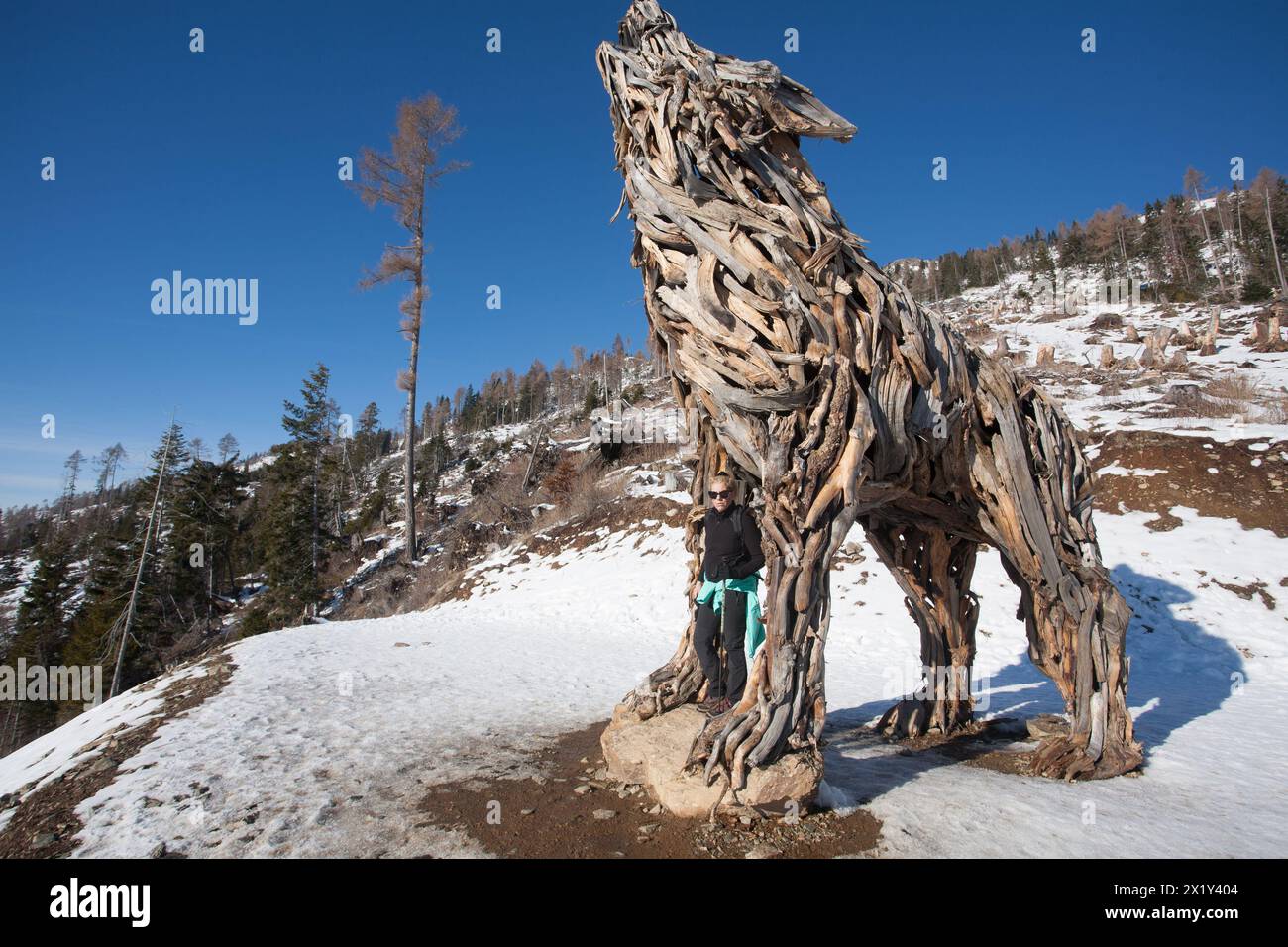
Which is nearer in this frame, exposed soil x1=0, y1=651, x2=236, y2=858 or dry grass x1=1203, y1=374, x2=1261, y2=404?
exposed soil x1=0, y1=651, x2=236, y2=858

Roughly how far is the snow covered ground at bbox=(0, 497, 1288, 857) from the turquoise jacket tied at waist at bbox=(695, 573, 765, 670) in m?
1.20

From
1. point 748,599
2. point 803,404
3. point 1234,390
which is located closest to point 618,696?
point 748,599

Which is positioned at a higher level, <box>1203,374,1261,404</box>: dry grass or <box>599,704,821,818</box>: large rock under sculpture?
<box>1203,374,1261,404</box>: dry grass

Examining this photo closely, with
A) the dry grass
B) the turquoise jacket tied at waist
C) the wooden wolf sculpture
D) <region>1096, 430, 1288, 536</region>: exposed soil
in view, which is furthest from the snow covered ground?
the dry grass

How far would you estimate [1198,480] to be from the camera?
13.4 meters

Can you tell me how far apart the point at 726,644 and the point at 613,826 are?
155cm

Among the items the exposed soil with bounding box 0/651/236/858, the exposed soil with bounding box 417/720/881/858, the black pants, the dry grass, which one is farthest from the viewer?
the dry grass

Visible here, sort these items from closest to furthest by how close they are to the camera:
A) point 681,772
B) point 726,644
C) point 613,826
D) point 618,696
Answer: point 613,826
point 681,772
point 726,644
point 618,696

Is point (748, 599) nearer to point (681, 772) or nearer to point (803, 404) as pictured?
point (681, 772)

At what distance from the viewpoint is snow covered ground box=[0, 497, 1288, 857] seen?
3.73 m

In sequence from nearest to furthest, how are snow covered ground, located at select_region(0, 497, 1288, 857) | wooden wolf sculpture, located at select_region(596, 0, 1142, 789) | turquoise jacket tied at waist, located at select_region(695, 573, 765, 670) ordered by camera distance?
snow covered ground, located at select_region(0, 497, 1288, 857) → wooden wolf sculpture, located at select_region(596, 0, 1142, 789) → turquoise jacket tied at waist, located at select_region(695, 573, 765, 670)

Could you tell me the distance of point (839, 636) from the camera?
1173cm

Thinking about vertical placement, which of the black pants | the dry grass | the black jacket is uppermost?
the dry grass

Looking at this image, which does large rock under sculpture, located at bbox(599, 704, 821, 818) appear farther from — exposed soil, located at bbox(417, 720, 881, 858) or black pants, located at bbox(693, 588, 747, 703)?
black pants, located at bbox(693, 588, 747, 703)
